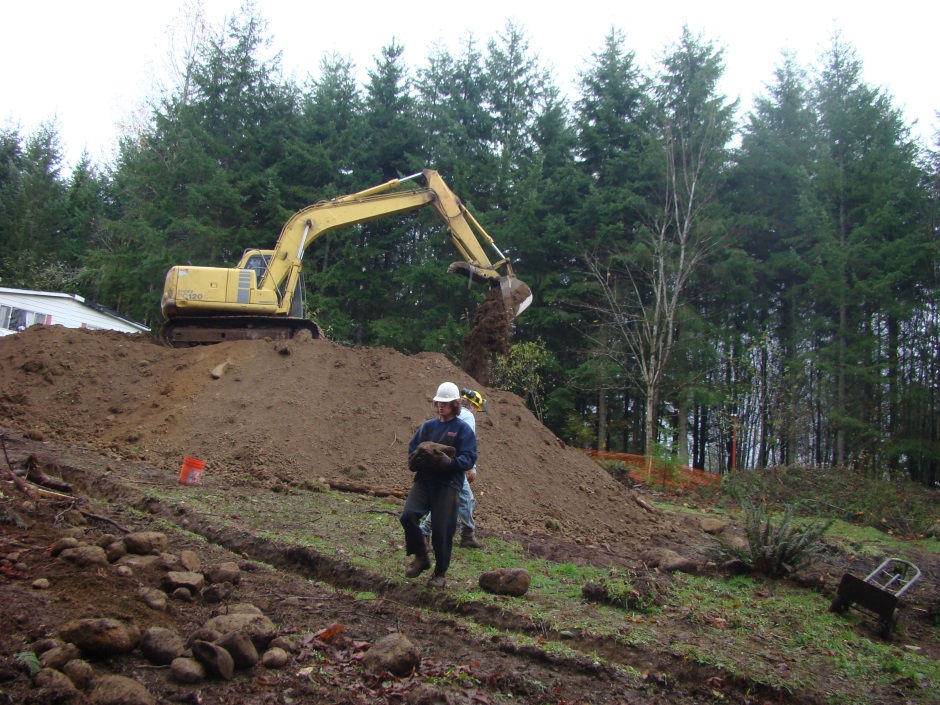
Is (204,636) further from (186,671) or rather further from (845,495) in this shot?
(845,495)

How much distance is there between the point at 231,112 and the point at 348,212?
17266mm

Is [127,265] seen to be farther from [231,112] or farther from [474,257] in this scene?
[474,257]

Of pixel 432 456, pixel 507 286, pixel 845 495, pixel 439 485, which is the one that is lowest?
pixel 845 495

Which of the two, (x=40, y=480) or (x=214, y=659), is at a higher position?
(x=40, y=480)

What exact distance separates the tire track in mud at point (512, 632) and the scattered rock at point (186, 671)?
1.81 meters

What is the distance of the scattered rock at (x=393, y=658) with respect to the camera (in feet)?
14.0

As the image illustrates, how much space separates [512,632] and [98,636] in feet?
8.92

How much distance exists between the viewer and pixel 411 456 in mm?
6137

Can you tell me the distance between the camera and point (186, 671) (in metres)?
3.81

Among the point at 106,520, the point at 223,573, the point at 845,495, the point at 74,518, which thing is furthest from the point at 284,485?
the point at 845,495

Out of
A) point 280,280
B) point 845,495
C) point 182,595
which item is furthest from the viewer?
point 280,280

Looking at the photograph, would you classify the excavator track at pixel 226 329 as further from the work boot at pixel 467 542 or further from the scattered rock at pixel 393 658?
the scattered rock at pixel 393 658

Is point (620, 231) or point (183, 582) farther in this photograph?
point (620, 231)

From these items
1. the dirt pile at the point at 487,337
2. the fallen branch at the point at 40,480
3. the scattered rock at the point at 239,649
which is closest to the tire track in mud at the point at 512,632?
the fallen branch at the point at 40,480
